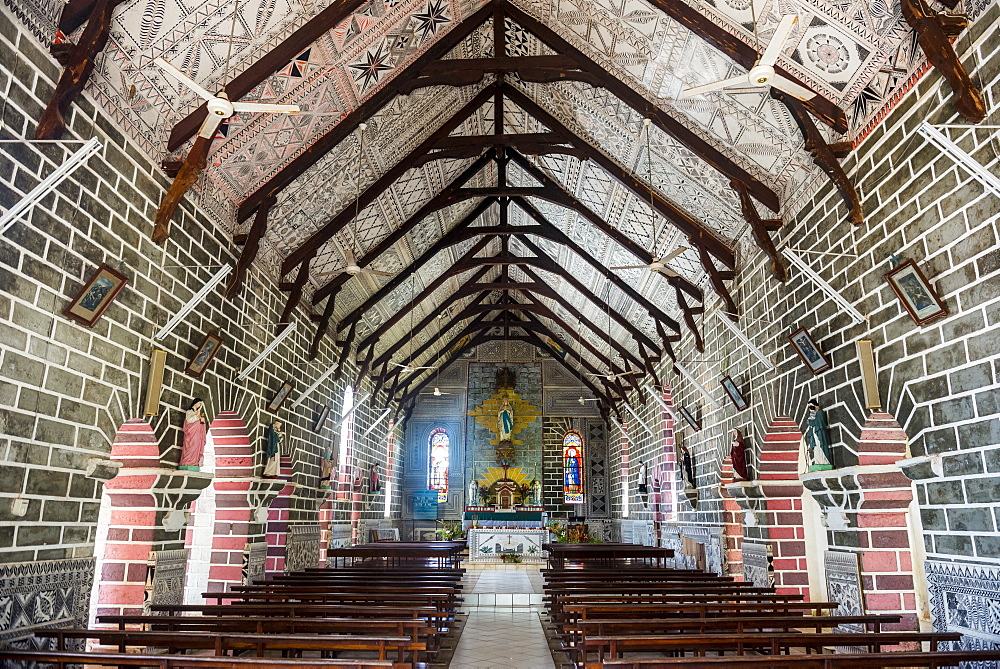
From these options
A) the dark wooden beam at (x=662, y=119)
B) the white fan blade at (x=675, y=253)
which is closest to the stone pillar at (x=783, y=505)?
the white fan blade at (x=675, y=253)

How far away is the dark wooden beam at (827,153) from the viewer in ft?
23.2

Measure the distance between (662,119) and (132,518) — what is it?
327 inches

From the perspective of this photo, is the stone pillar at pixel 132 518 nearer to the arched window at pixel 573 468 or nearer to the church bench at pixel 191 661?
the church bench at pixel 191 661

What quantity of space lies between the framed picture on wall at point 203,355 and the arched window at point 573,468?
1629 cm

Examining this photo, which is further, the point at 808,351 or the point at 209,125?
the point at 808,351

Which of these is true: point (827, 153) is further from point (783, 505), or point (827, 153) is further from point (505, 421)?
point (505, 421)

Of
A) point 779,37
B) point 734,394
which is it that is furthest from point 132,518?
point 734,394

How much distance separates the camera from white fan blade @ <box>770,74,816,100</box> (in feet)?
19.1

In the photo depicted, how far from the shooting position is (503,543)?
19062mm

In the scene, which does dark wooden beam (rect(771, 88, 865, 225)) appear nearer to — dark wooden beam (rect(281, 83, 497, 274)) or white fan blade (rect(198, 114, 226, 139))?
dark wooden beam (rect(281, 83, 497, 274))

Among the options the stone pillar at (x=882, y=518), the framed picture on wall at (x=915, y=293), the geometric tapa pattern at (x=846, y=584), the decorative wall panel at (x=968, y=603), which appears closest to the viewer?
the decorative wall panel at (x=968, y=603)

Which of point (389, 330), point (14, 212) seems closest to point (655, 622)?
point (14, 212)

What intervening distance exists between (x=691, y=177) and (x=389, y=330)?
9771 mm

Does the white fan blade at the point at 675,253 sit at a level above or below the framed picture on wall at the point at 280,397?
above
